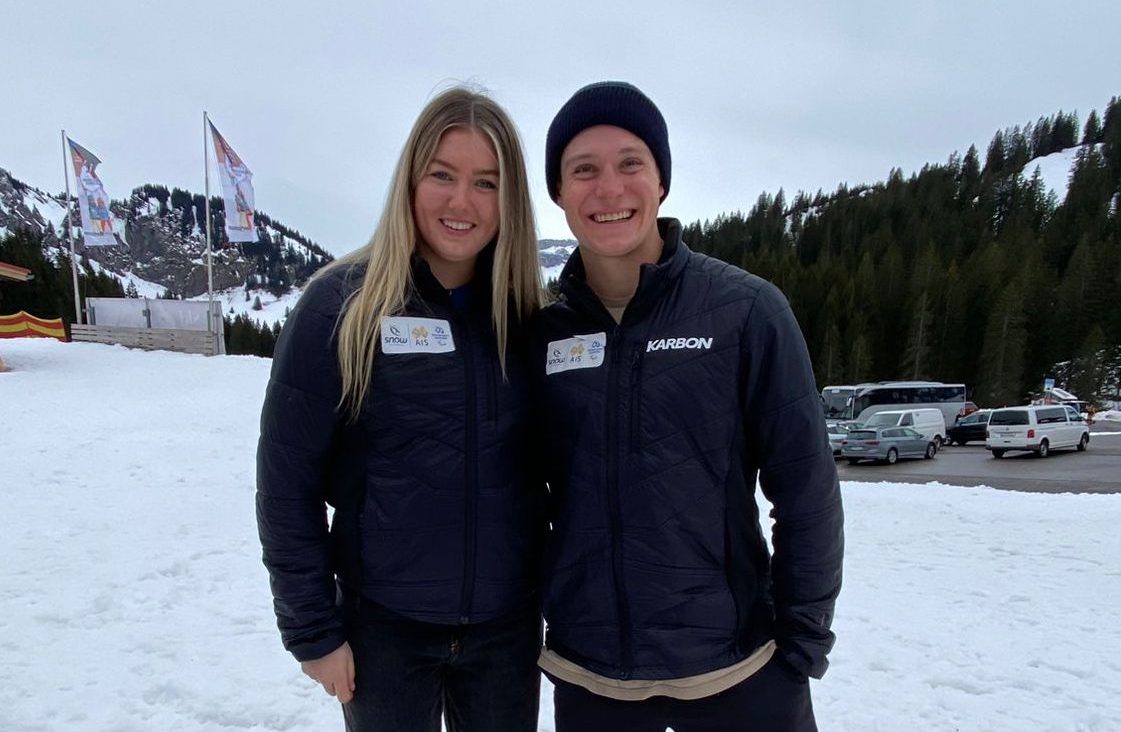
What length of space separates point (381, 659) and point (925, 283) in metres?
65.3

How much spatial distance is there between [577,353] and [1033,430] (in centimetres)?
2283

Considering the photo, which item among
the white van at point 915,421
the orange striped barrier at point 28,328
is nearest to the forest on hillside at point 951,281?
the orange striped barrier at point 28,328

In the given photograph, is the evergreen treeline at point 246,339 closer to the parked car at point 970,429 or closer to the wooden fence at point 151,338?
the wooden fence at point 151,338

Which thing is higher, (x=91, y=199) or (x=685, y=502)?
(x=91, y=199)

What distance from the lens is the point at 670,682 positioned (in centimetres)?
158

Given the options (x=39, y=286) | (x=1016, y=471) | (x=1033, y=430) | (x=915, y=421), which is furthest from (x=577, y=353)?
(x=39, y=286)

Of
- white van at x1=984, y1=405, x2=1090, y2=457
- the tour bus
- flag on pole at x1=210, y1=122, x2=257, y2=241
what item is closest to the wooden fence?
flag on pole at x1=210, y1=122, x2=257, y2=241

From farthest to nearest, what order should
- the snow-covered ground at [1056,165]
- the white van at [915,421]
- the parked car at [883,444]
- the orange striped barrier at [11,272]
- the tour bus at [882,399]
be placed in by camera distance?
the snow-covered ground at [1056,165], the tour bus at [882,399], the white van at [915,421], the orange striped barrier at [11,272], the parked car at [883,444]

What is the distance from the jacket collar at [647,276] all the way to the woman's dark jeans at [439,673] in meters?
0.94

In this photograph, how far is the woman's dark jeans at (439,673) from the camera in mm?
1695

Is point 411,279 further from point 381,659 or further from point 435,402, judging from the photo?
point 381,659

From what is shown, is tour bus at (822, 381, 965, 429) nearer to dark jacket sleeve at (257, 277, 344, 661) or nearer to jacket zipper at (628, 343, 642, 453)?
jacket zipper at (628, 343, 642, 453)

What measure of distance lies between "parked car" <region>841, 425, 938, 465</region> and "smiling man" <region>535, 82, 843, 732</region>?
19852mm

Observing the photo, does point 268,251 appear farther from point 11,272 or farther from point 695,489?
point 695,489
